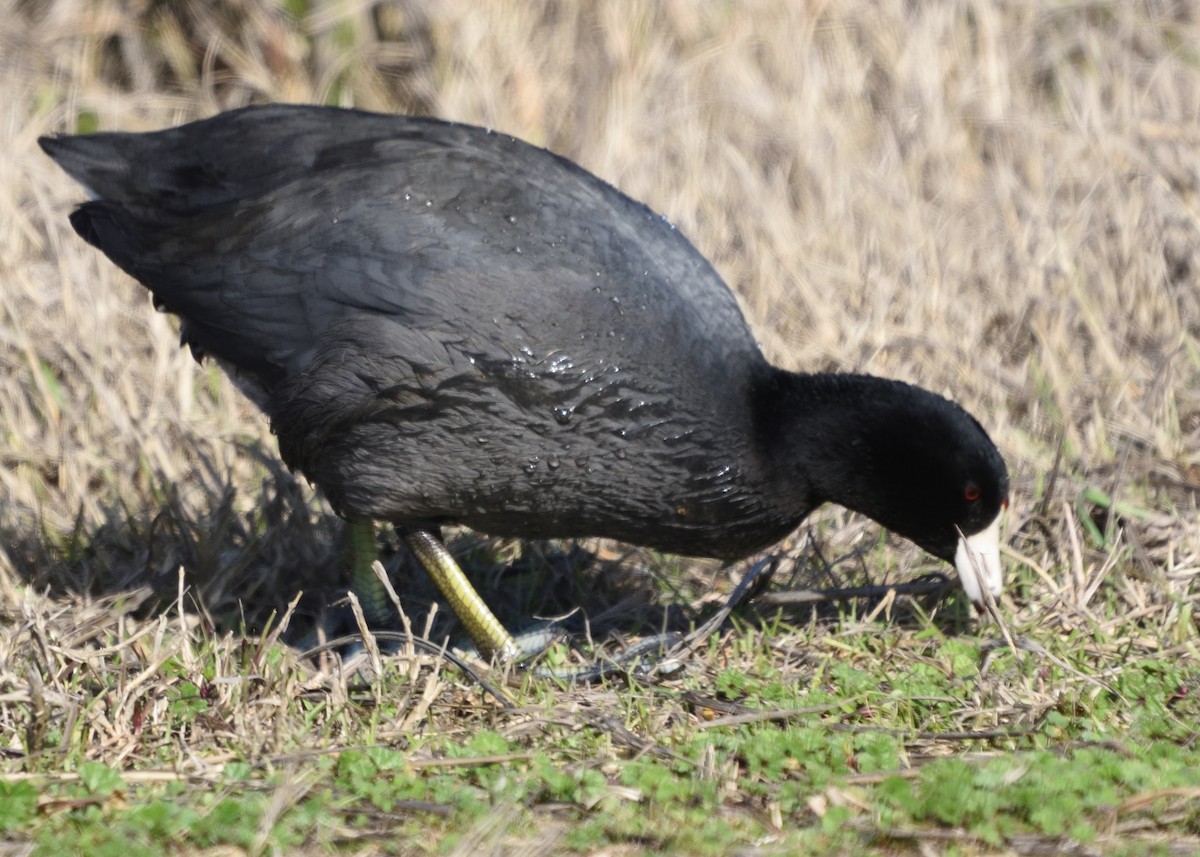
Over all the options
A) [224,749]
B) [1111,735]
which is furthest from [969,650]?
[224,749]

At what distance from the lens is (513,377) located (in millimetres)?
3215

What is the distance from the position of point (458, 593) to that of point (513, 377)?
64 cm

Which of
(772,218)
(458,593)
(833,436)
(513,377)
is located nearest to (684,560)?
(458,593)

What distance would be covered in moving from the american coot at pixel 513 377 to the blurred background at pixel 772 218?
22.0 inches

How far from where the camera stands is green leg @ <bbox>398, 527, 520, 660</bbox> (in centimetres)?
358

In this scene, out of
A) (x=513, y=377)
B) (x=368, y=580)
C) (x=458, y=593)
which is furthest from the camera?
(x=368, y=580)

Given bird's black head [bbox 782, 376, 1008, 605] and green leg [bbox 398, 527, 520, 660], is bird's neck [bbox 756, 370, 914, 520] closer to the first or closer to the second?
bird's black head [bbox 782, 376, 1008, 605]

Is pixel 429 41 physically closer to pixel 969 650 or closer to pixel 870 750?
pixel 969 650

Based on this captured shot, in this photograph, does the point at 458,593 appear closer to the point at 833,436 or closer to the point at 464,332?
the point at 464,332

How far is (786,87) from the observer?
6.04 meters

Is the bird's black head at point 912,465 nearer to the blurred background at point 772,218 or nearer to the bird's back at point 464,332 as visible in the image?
the bird's back at point 464,332

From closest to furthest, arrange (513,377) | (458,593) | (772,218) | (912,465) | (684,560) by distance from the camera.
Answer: (513,377), (912,465), (458,593), (684,560), (772,218)

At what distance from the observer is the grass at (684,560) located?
2566mm

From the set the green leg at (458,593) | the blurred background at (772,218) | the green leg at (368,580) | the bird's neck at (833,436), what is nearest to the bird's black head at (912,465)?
the bird's neck at (833,436)
